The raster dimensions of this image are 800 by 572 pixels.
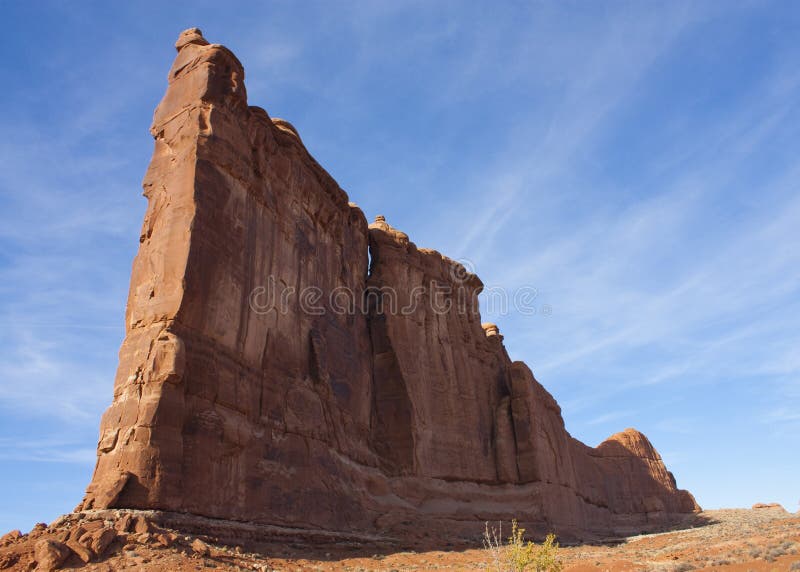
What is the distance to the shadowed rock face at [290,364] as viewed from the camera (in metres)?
17.8

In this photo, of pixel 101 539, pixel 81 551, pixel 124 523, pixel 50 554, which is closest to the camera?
pixel 50 554

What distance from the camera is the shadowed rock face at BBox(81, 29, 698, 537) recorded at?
17.8 m

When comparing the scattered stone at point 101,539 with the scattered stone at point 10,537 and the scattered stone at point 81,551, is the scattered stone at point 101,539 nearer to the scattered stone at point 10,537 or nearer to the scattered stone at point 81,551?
the scattered stone at point 81,551

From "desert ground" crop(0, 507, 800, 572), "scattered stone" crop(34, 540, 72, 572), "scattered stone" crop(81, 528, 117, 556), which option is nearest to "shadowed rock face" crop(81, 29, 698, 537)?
"desert ground" crop(0, 507, 800, 572)

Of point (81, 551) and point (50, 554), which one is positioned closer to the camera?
point (50, 554)

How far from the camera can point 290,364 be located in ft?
77.8

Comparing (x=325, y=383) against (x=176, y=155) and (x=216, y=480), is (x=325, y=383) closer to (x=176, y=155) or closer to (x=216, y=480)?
(x=216, y=480)

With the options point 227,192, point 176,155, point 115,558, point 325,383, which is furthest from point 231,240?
point 115,558

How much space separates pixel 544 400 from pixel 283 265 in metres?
25.6

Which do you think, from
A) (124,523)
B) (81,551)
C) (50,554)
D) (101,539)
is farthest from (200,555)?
(50,554)

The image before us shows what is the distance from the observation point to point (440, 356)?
35.5 metres

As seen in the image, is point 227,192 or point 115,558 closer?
point 115,558

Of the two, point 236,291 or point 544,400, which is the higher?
point 544,400

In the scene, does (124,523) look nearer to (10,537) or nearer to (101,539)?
(101,539)
